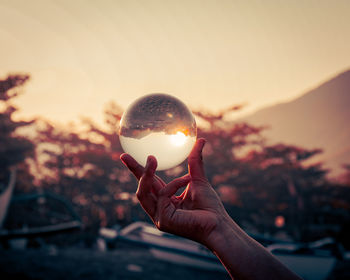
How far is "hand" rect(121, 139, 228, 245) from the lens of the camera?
4.96 feet

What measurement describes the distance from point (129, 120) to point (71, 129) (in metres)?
18.3

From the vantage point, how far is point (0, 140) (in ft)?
46.3

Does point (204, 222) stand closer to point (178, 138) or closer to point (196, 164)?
point (196, 164)

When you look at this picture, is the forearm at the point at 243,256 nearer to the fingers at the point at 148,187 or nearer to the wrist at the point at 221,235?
the wrist at the point at 221,235

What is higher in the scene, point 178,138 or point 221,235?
point 178,138

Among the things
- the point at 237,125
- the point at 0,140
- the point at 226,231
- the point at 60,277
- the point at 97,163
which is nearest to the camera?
the point at 226,231

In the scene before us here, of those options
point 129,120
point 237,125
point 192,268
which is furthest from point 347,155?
point 129,120

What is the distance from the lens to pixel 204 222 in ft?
4.90

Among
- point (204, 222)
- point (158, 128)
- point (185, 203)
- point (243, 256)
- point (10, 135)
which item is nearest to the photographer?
point (243, 256)

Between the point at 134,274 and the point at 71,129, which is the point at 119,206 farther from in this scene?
the point at 134,274

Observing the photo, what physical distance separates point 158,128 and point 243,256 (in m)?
1.00

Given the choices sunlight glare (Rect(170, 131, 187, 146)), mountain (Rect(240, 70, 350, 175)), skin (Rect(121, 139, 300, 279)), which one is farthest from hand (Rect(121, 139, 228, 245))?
mountain (Rect(240, 70, 350, 175))

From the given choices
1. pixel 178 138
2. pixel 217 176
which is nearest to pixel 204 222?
pixel 178 138

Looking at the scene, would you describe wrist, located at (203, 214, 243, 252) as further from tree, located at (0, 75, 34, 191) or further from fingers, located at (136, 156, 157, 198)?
tree, located at (0, 75, 34, 191)
